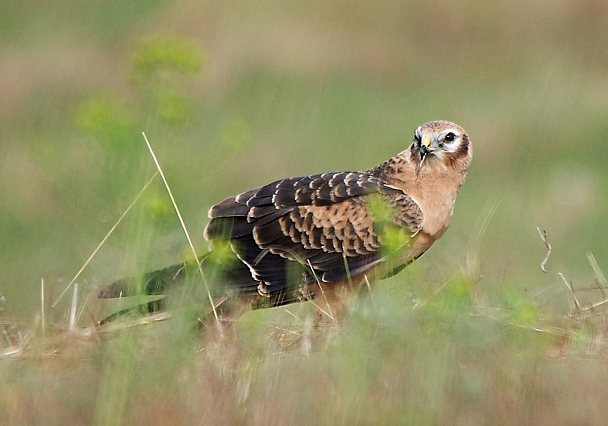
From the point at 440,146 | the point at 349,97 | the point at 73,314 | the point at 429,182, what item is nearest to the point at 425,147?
the point at 440,146

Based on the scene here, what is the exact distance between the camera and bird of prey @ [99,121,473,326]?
7188 mm

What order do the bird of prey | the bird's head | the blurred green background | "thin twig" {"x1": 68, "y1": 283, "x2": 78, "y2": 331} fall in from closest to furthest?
"thin twig" {"x1": 68, "y1": 283, "x2": 78, "y2": 331}, the bird of prey, the bird's head, the blurred green background

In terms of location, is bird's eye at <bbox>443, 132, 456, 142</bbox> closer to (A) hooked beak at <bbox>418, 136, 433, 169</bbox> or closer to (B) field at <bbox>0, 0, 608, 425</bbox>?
(A) hooked beak at <bbox>418, 136, 433, 169</bbox>

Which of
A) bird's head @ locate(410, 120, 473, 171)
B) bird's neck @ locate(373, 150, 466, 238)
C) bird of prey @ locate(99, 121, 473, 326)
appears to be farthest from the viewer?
bird's head @ locate(410, 120, 473, 171)

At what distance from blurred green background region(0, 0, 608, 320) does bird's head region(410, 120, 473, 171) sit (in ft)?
7.21

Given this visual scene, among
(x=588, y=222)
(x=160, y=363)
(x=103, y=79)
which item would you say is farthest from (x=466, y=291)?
(x=103, y=79)

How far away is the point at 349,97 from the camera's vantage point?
17.1 meters

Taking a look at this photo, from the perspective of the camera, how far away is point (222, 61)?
17391mm

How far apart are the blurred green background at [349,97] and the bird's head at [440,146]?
86.5 inches

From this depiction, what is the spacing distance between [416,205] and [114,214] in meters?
2.20

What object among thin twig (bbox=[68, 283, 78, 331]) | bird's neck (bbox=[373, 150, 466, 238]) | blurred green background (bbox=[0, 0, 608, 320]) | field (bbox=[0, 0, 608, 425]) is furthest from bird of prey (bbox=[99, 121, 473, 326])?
blurred green background (bbox=[0, 0, 608, 320])

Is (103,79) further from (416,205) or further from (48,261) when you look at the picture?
(416,205)

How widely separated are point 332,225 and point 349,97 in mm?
9721

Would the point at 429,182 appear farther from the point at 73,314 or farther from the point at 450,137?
the point at 73,314
